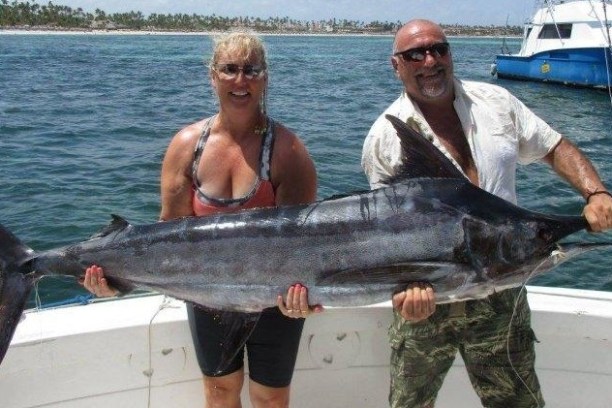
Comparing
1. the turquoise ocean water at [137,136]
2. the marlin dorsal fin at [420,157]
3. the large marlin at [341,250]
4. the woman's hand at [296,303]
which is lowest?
the turquoise ocean water at [137,136]

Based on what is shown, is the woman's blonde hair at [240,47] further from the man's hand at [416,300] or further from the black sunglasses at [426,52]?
the man's hand at [416,300]

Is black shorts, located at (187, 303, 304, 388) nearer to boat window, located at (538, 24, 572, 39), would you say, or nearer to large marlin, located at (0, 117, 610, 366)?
large marlin, located at (0, 117, 610, 366)

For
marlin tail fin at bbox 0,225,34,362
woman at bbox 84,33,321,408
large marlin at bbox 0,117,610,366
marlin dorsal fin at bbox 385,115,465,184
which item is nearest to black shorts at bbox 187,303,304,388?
woman at bbox 84,33,321,408

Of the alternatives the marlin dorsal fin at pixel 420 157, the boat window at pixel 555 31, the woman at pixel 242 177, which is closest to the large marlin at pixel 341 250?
the marlin dorsal fin at pixel 420 157

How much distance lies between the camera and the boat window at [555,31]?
23219mm

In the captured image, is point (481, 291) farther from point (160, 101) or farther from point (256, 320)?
point (160, 101)

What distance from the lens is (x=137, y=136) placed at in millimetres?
12266

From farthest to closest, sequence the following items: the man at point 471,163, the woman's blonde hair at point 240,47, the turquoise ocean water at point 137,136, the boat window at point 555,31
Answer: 1. the boat window at point 555,31
2. the turquoise ocean water at point 137,136
3. the man at point 471,163
4. the woman's blonde hair at point 240,47

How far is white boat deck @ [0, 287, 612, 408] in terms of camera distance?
2619mm

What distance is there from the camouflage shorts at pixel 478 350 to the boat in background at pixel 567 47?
20.7 meters

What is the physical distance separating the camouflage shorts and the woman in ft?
1.47

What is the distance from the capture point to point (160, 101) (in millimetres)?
17188

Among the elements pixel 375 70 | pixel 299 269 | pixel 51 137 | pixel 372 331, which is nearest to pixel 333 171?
pixel 51 137

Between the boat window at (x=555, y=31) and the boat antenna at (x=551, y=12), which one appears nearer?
the boat antenna at (x=551, y=12)
